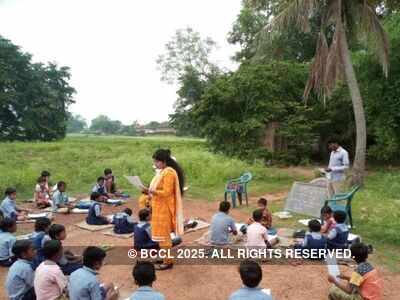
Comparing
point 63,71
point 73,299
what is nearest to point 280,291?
point 73,299

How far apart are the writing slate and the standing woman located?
414 cm

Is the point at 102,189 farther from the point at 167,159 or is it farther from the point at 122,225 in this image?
the point at 167,159

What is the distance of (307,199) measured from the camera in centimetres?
896

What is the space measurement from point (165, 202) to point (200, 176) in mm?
8670

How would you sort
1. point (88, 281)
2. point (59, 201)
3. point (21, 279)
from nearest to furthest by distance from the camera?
1. point (88, 281)
2. point (21, 279)
3. point (59, 201)

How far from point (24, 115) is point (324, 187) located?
29.3 metres

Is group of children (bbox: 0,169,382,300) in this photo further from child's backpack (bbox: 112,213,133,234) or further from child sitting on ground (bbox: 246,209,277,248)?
child's backpack (bbox: 112,213,133,234)

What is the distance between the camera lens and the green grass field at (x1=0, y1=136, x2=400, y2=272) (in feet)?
26.8

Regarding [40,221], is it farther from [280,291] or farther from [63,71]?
[63,71]

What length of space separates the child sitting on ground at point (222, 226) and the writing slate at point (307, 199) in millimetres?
3028

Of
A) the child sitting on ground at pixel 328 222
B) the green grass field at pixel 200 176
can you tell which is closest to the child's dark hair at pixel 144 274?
the child sitting on ground at pixel 328 222

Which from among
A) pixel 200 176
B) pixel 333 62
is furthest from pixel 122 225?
pixel 333 62

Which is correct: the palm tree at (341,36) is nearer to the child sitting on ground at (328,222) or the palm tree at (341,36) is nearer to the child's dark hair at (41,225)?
the child sitting on ground at (328,222)

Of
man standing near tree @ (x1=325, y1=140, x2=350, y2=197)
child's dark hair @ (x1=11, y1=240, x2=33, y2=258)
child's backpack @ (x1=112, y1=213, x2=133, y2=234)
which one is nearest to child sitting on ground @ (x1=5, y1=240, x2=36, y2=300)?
child's dark hair @ (x1=11, y1=240, x2=33, y2=258)
